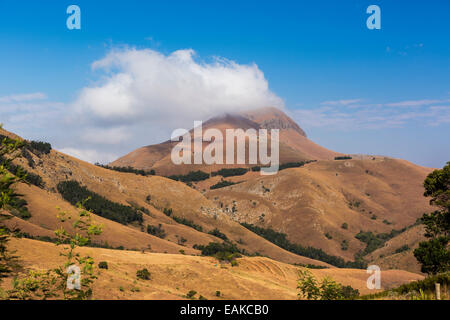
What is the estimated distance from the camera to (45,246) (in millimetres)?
40875

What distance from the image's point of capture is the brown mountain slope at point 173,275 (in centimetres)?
3303

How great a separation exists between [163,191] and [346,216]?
80937 mm

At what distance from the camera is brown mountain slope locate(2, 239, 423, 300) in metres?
33.0

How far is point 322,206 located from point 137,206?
85.8m

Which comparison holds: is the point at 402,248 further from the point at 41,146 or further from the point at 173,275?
the point at 41,146

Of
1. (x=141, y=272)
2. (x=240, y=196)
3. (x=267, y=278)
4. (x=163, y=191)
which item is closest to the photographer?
(x=141, y=272)

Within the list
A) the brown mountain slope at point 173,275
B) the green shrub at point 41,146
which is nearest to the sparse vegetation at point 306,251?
the brown mountain slope at point 173,275

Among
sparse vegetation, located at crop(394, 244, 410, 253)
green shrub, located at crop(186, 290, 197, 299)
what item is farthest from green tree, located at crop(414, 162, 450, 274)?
sparse vegetation, located at crop(394, 244, 410, 253)

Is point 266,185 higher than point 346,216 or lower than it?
higher

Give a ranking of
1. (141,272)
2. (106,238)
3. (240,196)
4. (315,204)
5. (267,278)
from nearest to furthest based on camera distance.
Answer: (141,272) < (267,278) < (106,238) < (315,204) < (240,196)

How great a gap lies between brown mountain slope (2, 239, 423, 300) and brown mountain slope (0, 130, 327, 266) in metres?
19.3

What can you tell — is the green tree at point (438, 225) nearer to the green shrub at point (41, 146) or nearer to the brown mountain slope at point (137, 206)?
the brown mountain slope at point (137, 206)
